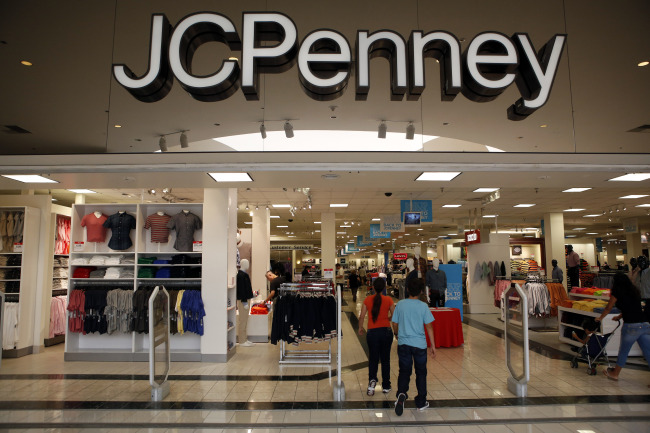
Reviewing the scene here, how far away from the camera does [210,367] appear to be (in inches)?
268

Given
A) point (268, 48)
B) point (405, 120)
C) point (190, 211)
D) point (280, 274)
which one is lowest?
point (280, 274)

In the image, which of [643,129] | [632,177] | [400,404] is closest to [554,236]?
[643,129]

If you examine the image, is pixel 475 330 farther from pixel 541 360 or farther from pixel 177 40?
pixel 177 40

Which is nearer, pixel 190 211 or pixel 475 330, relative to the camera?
pixel 190 211

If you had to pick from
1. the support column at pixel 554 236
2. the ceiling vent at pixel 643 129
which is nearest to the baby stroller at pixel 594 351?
the ceiling vent at pixel 643 129

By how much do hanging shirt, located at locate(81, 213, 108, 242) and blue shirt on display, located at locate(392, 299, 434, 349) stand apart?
6.13m

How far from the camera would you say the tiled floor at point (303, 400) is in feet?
14.3

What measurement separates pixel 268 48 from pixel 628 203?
1484cm

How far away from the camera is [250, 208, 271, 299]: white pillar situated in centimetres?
1309

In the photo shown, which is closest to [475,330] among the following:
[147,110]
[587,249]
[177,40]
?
[147,110]

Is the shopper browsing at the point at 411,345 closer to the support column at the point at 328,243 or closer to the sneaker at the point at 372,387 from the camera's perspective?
the sneaker at the point at 372,387

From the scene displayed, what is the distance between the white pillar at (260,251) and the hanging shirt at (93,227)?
5712 millimetres

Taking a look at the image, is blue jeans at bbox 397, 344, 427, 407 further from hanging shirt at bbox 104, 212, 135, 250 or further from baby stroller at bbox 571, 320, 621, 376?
hanging shirt at bbox 104, 212, 135, 250

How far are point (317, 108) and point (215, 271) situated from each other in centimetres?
352
